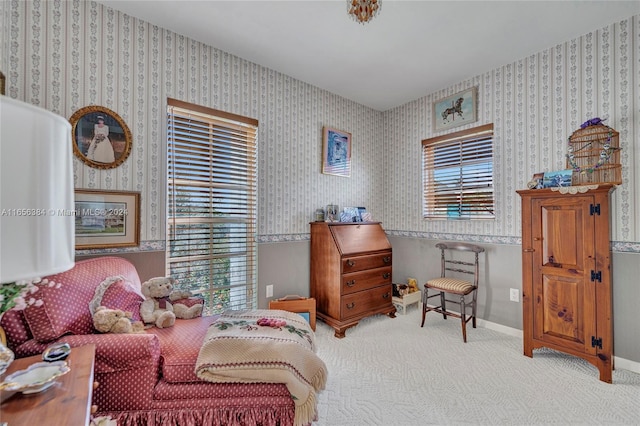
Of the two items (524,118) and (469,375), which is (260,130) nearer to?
(524,118)

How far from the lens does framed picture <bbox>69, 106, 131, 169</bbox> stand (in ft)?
6.75

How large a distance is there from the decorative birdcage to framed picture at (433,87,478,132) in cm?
101

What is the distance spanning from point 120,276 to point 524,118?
3.74 m

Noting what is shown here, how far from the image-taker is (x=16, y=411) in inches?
34.6

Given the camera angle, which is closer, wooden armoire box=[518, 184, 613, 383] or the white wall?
the white wall

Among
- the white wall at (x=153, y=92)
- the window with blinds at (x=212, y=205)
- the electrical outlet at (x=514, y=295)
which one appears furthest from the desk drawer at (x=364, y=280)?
the electrical outlet at (x=514, y=295)

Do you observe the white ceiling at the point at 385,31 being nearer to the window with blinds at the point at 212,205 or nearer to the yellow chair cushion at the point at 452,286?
the window with blinds at the point at 212,205

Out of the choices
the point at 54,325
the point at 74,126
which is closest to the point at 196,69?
the point at 74,126

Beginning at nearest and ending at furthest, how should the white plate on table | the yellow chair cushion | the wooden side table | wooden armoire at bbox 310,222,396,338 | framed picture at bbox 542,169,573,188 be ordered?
the wooden side table < the white plate on table < framed picture at bbox 542,169,573,188 < the yellow chair cushion < wooden armoire at bbox 310,222,396,338

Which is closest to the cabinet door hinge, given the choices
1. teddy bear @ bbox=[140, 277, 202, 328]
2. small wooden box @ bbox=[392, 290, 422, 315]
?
small wooden box @ bbox=[392, 290, 422, 315]

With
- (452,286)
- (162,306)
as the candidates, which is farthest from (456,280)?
(162,306)

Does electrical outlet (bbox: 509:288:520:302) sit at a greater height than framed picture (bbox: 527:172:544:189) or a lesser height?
lesser

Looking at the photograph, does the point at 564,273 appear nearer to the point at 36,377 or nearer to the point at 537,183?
the point at 537,183

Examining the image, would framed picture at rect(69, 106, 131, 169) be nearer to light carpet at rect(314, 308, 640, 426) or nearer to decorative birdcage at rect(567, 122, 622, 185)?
light carpet at rect(314, 308, 640, 426)
